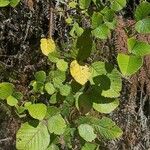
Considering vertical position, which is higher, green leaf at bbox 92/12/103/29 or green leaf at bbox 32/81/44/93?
green leaf at bbox 92/12/103/29

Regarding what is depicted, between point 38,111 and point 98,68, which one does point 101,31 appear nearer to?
point 98,68

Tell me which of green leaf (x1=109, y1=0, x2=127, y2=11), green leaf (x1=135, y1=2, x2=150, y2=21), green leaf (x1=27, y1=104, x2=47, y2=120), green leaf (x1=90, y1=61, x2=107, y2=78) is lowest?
green leaf (x1=27, y1=104, x2=47, y2=120)

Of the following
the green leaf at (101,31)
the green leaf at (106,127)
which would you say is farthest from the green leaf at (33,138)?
the green leaf at (101,31)

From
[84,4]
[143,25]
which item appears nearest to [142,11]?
[143,25]

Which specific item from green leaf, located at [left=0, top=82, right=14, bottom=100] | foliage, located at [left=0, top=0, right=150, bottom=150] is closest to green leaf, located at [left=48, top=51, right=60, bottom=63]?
foliage, located at [left=0, top=0, right=150, bottom=150]

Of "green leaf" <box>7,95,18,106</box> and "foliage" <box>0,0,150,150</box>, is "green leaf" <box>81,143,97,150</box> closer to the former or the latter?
"foliage" <box>0,0,150,150</box>

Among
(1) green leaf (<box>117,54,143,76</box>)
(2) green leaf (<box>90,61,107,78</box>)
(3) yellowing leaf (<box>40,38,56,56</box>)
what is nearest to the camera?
(1) green leaf (<box>117,54,143,76</box>)

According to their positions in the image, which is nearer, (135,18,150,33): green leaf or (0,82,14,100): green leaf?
(135,18,150,33): green leaf

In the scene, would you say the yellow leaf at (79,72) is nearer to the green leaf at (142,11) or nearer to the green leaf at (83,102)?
the green leaf at (83,102)
